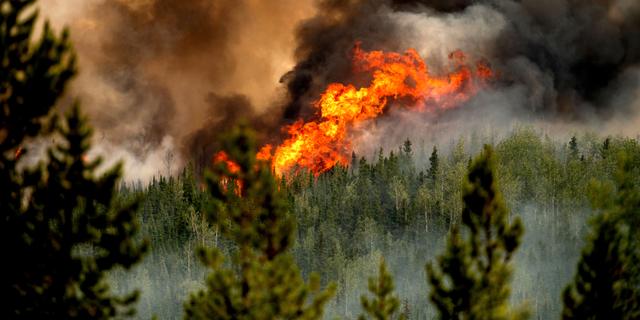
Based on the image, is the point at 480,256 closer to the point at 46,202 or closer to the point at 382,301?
the point at 382,301

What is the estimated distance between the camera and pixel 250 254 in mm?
23609

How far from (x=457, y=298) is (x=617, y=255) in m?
9.22

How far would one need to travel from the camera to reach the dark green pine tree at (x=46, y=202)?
571 inches

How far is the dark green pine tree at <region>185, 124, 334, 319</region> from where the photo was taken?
76.5 feet

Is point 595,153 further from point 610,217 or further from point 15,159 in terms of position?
point 15,159

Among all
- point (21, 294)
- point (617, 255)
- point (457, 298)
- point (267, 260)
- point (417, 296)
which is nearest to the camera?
point (21, 294)

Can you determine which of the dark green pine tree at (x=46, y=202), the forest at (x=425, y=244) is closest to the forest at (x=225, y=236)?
the dark green pine tree at (x=46, y=202)

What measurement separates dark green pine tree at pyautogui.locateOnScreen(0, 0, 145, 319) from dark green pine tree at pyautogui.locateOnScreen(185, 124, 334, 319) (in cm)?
760

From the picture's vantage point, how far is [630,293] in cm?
3403

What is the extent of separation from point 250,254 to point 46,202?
981 centimetres

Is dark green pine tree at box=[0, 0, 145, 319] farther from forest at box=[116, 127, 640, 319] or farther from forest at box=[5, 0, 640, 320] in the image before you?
forest at box=[116, 127, 640, 319]

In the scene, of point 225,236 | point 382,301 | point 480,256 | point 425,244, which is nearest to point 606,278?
point 480,256

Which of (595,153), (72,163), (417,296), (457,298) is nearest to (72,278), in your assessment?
(72,163)

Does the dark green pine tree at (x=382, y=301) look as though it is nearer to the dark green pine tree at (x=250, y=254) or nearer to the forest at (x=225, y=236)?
the forest at (x=225, y=236)
